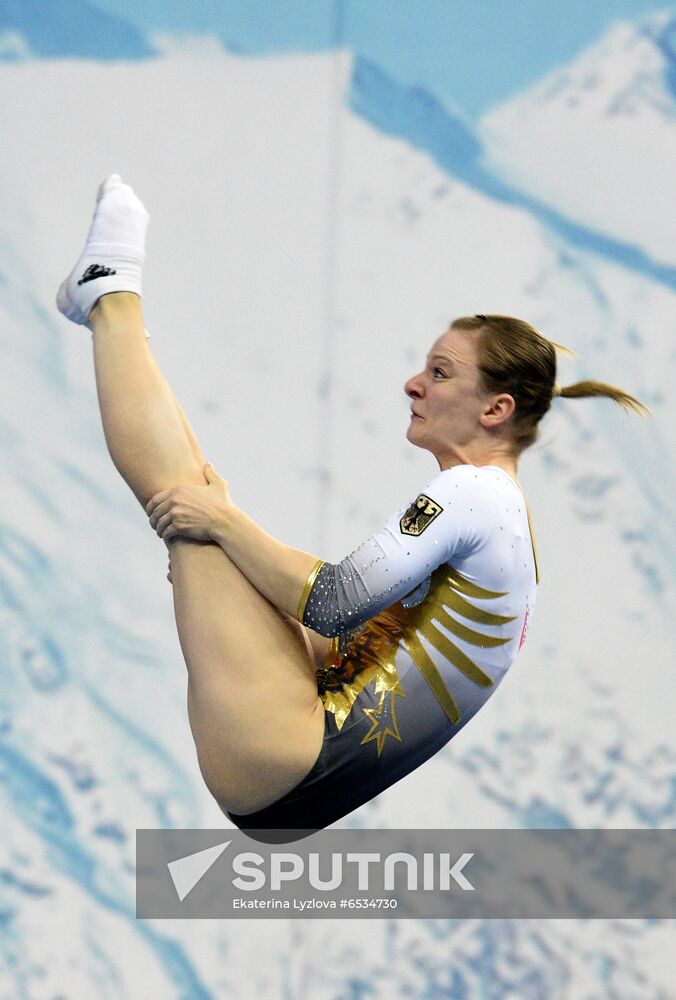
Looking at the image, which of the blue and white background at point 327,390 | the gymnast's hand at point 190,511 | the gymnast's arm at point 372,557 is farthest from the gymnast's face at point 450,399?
the blue and white background at point 327,390

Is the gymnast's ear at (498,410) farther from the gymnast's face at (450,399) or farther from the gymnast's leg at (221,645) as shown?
the gymnast's leg at (221,645)

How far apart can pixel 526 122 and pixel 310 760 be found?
2919mm

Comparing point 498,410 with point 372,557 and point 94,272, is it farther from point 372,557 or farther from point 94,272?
point 94,272

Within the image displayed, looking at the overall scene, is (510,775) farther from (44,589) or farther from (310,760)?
(310,760)

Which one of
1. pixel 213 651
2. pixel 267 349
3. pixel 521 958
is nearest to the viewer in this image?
pixel 213 651

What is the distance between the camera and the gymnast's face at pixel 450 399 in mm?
Result: 2158

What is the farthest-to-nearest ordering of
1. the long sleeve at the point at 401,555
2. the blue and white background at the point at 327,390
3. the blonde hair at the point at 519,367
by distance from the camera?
the blue and white background at the point at 327,390, the blonde hair at the point at 519,367, the long sleeve at the point at 401,555

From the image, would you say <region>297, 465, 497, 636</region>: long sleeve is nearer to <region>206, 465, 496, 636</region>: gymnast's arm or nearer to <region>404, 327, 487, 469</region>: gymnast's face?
<region>206, 465, 496, 636</region>: gymnast's arm

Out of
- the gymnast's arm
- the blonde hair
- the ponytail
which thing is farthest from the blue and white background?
the gymnast's arm

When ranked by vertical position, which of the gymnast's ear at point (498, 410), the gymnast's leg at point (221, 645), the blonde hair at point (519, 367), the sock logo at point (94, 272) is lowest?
the gymnast's leg at point (221, 645)

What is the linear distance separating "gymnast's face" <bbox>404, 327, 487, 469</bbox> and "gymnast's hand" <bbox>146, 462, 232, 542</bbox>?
1.24 feet

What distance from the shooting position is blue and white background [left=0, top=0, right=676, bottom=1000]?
394 cm

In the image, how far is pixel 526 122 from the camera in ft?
14.2

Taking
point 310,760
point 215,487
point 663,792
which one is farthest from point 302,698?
point 663,792
